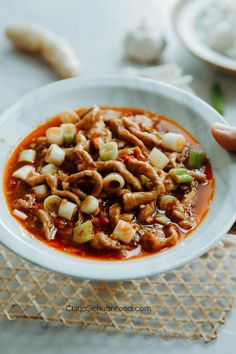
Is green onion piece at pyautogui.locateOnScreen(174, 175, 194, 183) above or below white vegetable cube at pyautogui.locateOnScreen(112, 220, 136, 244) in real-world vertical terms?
below

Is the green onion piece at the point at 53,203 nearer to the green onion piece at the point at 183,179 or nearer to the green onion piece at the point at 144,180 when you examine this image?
the green onion piece at the point at 144,180

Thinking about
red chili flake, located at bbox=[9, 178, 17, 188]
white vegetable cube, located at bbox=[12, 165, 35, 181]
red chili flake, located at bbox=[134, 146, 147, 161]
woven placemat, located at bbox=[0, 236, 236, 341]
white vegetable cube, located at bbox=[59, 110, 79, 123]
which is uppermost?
white vegetable cube, located at bbox=[59, 110, 79, 123]

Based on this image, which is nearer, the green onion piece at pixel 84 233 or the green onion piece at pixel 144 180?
the green onion piece at pixel 84 233

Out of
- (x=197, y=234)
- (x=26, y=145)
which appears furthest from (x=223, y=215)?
(x=26, y=145)

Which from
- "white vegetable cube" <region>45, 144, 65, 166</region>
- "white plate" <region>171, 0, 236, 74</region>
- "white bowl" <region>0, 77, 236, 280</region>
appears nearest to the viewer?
"white bowl" <region>0, 77, 236, 280</region>

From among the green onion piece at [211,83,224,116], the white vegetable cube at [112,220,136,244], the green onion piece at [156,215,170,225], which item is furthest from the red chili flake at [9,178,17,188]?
the green onion piece at [211,83,224,116]

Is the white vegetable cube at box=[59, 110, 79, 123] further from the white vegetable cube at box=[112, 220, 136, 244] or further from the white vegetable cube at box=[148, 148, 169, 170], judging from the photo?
the white vegetable cube at box=[112, 220, 136, 244]

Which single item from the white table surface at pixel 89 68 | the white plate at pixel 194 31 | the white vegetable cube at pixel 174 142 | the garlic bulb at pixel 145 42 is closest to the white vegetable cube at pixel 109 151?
the white vegetable cube at pixel 174 142
